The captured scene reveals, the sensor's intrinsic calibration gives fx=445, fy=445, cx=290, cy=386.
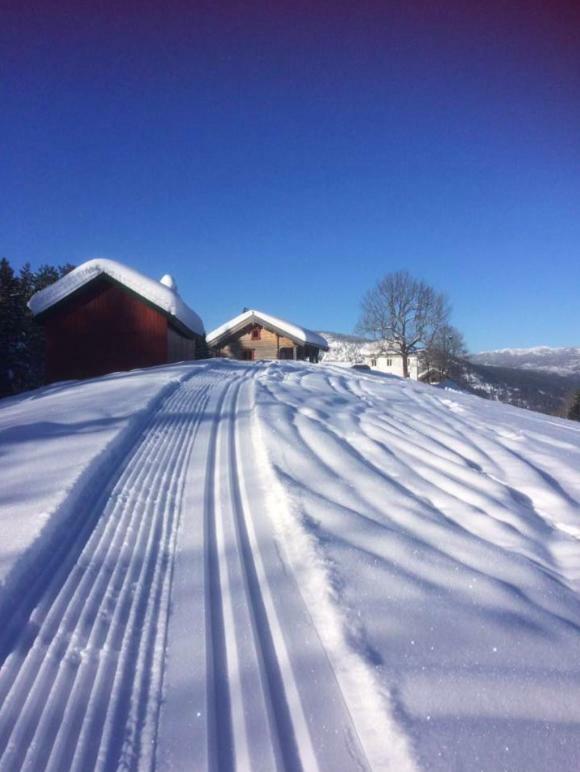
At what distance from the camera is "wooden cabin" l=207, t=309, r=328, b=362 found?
30186 millimetres

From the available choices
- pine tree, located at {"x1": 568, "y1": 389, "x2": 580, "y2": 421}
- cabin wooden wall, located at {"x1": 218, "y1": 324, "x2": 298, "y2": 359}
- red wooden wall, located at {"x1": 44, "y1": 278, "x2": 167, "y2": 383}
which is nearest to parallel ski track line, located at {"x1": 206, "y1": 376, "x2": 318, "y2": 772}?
red wooden wall, located at {"x1": 44, "y1": 278, "x2": 167, "y2": 383}

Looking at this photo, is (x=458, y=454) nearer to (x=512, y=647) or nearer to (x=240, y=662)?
(x=512, y=647)

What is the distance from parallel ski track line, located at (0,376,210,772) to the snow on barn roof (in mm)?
26563

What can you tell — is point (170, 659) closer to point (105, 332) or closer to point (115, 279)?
Answer: point (115, 279)

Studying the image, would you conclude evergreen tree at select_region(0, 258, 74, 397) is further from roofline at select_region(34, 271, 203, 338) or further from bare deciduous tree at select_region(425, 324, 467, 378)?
bare deciduous tree at select_region(425, 324, 467, 378)

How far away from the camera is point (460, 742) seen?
5.12 feet

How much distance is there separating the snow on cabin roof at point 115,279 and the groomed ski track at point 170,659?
1371 cm


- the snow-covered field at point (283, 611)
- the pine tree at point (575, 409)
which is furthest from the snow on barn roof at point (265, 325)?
the snow-covered field at point (283, 611)

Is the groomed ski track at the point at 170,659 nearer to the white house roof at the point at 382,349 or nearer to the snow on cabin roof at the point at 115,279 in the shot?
the snow on cabin roof at the point at 115,279

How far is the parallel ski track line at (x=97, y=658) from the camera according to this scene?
155cm

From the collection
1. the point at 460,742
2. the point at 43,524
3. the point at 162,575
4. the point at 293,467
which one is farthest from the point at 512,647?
the point at 43,524

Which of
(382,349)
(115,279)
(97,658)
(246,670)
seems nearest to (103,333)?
(115,279)

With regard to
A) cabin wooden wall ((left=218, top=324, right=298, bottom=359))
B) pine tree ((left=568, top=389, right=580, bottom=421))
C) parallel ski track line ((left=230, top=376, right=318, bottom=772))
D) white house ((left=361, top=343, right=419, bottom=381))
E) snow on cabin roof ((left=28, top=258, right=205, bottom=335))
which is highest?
snow on cabin roof ((left=28, top=258, right=205, bottom=335))

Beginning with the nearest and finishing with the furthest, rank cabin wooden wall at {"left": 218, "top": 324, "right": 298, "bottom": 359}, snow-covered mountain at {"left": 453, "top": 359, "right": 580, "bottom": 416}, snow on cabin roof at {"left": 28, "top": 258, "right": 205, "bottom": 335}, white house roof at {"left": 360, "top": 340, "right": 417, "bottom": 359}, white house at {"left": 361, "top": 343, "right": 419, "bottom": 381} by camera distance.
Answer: snow on cabin roof at {"left": 28, "top": 258, "right": 205, "bottom": 335} → cabin wooden wall at {"left": 218, "top": 324, "right": 298, "bottom": 359} → white house roof at {"left": 360, "top": 340, "right": 417, "bottom": 359} → white house at {"left": 361, "top": 343, "right": 419, "bottom": 381} → snow-covered mountain at {"left": 453, "top": 359, "right": 580, "bottom": 416}
